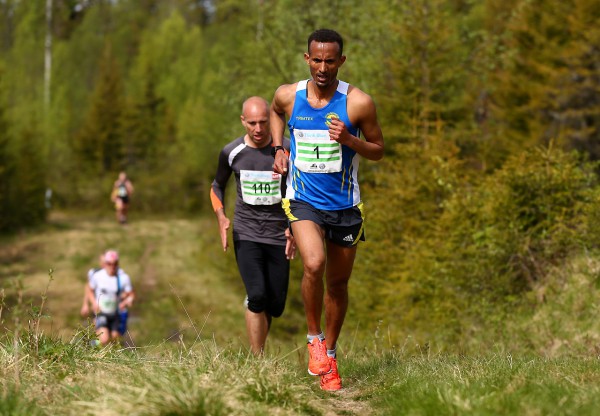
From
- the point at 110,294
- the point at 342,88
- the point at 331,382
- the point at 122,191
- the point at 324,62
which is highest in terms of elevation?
the point at 324,62

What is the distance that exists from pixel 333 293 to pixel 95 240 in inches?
1190

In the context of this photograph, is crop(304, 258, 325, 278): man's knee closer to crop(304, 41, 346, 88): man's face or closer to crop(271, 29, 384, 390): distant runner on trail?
crop(271, 29, 384, 390): distant runner on trail

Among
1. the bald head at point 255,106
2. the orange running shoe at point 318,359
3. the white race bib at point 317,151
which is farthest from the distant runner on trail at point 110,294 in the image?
the white race bib at point 317,151

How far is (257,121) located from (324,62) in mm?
1627

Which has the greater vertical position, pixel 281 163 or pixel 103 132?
pixel 281 163

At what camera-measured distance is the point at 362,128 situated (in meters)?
5.59

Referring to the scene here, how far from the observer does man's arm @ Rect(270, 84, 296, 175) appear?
5.71 meters

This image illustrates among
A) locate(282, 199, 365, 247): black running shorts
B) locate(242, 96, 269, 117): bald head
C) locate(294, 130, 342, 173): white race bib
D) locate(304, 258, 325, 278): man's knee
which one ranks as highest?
locate(242, 96, 269, 117): bald head

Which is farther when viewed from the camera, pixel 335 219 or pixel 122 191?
pixel 122 191

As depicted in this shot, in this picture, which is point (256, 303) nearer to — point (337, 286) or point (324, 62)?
point (337, 286)

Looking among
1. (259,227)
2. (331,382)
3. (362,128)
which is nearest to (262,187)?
(259,227)

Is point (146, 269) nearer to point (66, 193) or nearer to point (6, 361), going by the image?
point (6, 361)

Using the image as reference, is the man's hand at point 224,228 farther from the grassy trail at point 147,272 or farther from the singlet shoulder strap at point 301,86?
the grassy trail at point 147,272

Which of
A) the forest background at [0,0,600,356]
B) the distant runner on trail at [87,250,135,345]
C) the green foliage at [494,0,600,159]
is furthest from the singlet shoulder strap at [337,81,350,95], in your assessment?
the green foliage at [494,0,600,159]
